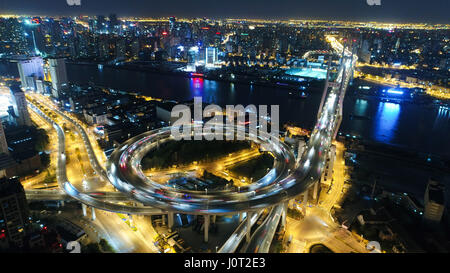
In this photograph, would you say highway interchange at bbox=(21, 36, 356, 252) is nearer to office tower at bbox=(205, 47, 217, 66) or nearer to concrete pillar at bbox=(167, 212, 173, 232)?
concrete pillar at bbox=(167, 212, 173, 232)

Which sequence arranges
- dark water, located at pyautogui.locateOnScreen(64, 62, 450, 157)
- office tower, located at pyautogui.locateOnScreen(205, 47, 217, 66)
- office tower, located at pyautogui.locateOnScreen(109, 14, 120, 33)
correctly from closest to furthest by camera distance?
1. dark water, located at pyautogui.locateOnScreen(64, 62, 450, 157)
2. office tower, located at pyautogui.locateOnScreen(205, 47, 217, 66)
3. office tower, located at pyautogui.locateOnScreen(109, 14, 120, 33)

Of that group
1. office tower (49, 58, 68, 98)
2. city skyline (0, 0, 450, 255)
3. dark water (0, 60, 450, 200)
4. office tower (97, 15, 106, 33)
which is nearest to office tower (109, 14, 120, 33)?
office tower (97, 15, 106, 33)

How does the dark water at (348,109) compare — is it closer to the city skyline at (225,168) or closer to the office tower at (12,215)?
the city skyline at (225,168)

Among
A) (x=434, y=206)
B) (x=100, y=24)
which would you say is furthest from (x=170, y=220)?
(x=100, y=24)

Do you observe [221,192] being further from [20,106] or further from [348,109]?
[348,109]
